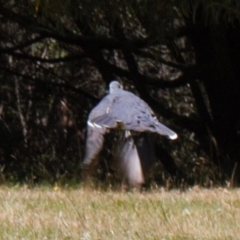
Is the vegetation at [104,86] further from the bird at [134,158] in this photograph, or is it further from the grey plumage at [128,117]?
the grey plumage at [128,117]

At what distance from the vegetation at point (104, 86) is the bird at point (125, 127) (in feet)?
5.09

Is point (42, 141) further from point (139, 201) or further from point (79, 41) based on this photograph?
point (139, 201)

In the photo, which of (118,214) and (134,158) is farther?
(134,158)

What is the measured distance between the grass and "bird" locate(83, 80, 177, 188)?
0.28 m

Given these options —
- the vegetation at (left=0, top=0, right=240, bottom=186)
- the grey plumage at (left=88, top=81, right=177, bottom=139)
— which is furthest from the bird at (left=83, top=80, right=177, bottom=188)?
the vegetation at (left=0, top=0, right=240, bottom=186)

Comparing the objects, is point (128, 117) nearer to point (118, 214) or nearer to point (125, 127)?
point (125, 127)

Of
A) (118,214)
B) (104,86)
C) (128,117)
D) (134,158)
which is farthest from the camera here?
(104,86)

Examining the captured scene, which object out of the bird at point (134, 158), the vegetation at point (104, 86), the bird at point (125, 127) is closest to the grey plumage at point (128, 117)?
the bird at point (125, 127)

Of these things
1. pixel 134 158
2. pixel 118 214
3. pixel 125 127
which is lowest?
pixel 118 214

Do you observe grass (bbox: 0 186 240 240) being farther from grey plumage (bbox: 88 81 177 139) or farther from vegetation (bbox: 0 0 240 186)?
vegetation (bbox: 0 0 240 186)

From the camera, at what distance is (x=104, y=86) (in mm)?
12508

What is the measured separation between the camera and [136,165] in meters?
7.82

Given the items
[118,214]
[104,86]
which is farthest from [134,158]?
[104,86]

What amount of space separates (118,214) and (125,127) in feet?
4.00
